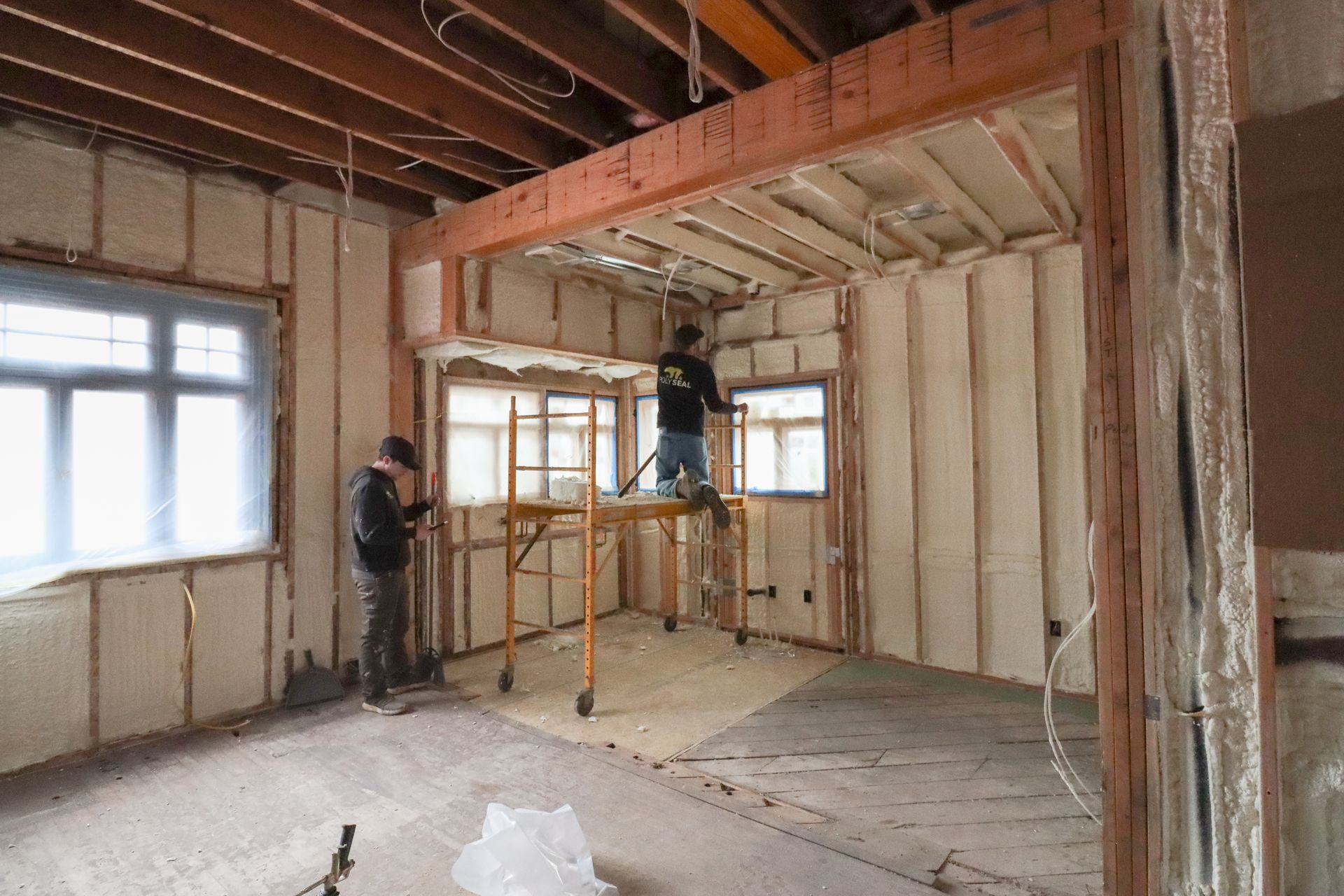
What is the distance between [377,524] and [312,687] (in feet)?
3.38

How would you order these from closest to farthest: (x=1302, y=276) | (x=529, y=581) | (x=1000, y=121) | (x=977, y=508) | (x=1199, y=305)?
1. (x=1302, y=276)
2. (x=1199, y=305)
3. (x=1000, y=121)
4. (x=977, y=508)
5. (x=529, y=581)

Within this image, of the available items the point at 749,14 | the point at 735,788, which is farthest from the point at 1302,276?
the point at 735,788

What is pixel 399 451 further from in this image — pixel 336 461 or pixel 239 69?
pixel 239 69

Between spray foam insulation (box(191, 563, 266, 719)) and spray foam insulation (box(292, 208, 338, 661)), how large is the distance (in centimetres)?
21

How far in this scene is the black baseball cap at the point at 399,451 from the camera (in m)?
3.74

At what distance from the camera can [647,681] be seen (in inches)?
165

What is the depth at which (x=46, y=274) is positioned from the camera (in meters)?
2.98

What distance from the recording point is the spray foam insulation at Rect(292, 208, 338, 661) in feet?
12.4

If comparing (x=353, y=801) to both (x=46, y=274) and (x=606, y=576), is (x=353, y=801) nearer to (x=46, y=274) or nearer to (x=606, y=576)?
(x=46, y=274)

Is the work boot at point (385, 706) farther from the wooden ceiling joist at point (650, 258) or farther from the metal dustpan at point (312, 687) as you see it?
the wooden ceiling joist at point (650, 258)

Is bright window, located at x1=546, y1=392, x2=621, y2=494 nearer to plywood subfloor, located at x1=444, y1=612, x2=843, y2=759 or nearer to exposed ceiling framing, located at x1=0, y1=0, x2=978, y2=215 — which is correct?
plywood subfloor, located at x1=444, y1=612, x2=843, y2=759

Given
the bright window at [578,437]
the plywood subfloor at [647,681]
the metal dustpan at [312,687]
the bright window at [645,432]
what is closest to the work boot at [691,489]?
the plywood subfloor at [647,681]

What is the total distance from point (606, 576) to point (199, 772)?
351 cm

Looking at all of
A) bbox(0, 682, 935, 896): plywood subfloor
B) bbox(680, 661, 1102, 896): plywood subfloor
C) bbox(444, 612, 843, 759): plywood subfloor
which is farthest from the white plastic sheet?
bbox(444, 612, 843, 759): plywood subfloor
